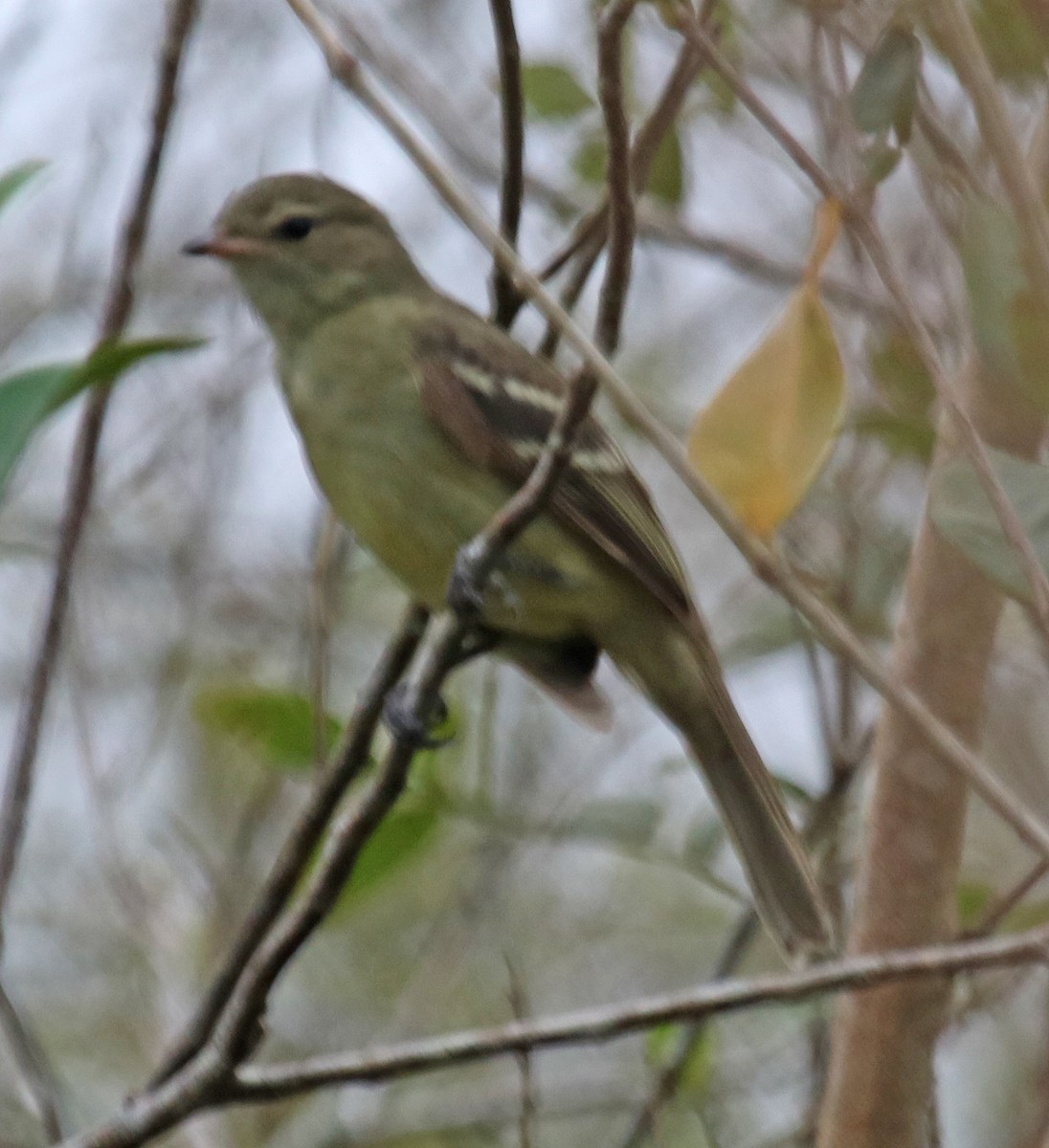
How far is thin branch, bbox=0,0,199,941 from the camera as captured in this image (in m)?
2.54

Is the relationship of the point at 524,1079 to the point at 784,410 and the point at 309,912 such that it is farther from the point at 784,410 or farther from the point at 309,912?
the point at 784,410

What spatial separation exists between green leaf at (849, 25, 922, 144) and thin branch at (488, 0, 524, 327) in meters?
0.48

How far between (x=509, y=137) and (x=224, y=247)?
1166 millimetres

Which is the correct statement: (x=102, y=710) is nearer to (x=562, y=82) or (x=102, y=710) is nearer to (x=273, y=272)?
(x=273, y=272)

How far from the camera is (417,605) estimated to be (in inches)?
123

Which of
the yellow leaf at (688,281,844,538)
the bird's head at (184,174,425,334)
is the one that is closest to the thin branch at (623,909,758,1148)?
the yellow leaf at (688,281,844,538)

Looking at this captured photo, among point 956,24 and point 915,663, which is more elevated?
point 956,24

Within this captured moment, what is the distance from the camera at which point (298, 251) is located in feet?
12.0

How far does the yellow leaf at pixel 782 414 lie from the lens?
6.27 feet

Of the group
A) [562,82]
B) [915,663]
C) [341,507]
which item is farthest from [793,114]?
[915,663]

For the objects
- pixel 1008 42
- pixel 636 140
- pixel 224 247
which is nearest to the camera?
pixel 636 140

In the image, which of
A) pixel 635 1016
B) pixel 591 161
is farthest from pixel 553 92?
pixel 635 1016

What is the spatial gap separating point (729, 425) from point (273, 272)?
188cm

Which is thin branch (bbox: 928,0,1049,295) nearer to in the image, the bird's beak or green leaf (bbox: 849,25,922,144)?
green leaf (bbox: 849,25,922,144)
